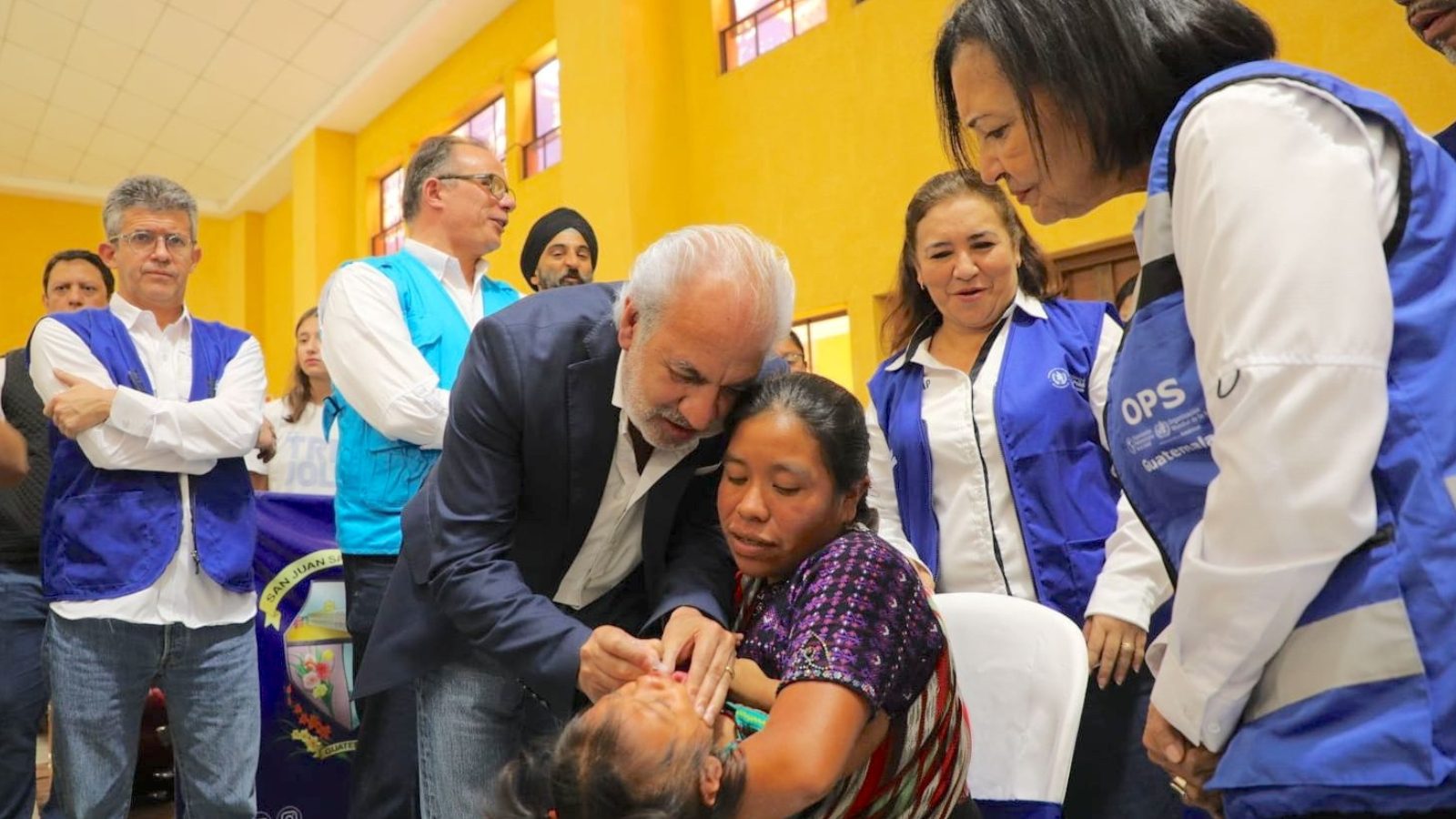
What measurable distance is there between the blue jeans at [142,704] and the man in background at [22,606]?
493mm

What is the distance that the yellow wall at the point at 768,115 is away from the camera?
438 cm

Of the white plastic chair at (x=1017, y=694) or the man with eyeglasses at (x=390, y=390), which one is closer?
the white plastic chair at (x=1017, y=694)

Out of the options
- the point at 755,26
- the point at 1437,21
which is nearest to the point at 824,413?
the point at 1437,21

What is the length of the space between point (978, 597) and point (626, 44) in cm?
600

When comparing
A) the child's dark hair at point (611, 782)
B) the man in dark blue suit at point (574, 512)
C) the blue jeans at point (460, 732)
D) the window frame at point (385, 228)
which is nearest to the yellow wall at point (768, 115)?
the window frame at point (385, 228)

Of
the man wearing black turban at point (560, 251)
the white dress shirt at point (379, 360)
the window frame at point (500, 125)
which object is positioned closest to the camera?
the white dress shirt at point (379, 360)

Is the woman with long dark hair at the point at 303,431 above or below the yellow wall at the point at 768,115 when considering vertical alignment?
below

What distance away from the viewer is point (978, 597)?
67.3 inches

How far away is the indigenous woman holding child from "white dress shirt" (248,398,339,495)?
2.68 metres

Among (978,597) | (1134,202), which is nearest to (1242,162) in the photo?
(978,597)

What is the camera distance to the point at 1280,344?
79 cm

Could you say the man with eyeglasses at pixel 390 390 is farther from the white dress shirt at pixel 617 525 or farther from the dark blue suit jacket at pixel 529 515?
the white dress shirt at pixel 617 525

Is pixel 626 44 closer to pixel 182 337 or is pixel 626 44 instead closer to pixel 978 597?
pixel 182 337

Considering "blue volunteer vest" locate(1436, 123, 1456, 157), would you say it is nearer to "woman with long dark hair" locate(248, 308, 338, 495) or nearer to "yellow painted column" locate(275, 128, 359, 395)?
"woman with long dark hair" locate(248, 308, 338, 495)
